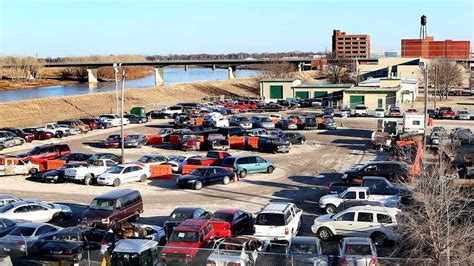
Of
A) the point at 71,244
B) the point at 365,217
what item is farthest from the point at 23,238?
the point at 365,217

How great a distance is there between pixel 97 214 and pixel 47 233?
8.53 feet

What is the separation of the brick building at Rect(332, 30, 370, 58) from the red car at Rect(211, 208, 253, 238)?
581 feet

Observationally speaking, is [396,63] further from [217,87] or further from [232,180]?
[232,180]

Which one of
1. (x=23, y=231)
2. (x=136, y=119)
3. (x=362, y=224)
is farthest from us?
(x=136, y=119)

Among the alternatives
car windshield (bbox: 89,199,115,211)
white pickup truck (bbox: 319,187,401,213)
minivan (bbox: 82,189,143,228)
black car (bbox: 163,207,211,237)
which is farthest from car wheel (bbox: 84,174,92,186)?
white pickup truck (bbox: 319,187,401,213)

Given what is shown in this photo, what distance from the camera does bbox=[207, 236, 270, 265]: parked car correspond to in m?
14.6

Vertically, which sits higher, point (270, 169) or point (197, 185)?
point (270, 169)

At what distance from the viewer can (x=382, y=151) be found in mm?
36781

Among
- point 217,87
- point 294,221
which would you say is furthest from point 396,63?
point 294,221

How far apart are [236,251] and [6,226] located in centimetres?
867

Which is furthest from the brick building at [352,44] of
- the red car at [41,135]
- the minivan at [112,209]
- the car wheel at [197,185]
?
the minivan at [112,209]

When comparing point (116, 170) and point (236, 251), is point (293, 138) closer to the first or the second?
point (116, 170)

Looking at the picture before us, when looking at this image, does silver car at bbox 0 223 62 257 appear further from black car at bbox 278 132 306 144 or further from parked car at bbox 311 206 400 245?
black car at bbox 278 132 306 144

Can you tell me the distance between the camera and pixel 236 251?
14938mm
